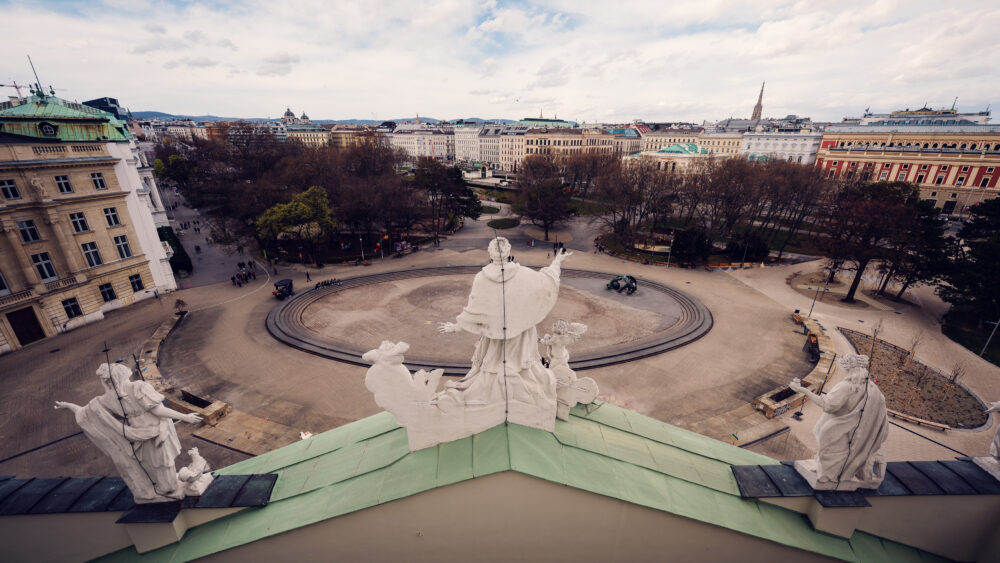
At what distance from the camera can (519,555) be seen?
20.2 ft

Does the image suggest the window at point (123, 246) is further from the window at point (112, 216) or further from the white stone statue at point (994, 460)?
the white stone statue at point (994, 460)

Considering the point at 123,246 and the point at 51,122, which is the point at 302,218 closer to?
the point at 123,246

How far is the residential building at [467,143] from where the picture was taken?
142 m

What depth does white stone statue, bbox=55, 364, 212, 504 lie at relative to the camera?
556 cm

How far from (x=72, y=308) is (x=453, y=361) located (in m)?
25.7

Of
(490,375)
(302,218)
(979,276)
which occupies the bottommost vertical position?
(979,276)

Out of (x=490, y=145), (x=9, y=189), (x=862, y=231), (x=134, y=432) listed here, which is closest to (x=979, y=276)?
(x=862, y=231)

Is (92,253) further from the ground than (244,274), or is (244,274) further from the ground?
(92,253)

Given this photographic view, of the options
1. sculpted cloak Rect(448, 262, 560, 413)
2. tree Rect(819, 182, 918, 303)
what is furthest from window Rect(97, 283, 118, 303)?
tree Rect(819, 182, 918, 303)

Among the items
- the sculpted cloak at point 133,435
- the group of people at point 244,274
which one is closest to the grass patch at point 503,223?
the group of people at point 244,274

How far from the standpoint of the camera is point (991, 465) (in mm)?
6176

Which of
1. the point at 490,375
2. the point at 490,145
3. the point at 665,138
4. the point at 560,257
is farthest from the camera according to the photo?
the point at 490,145

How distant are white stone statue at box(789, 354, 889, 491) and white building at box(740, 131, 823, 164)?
9350cm

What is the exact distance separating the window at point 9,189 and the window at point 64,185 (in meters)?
1.86
